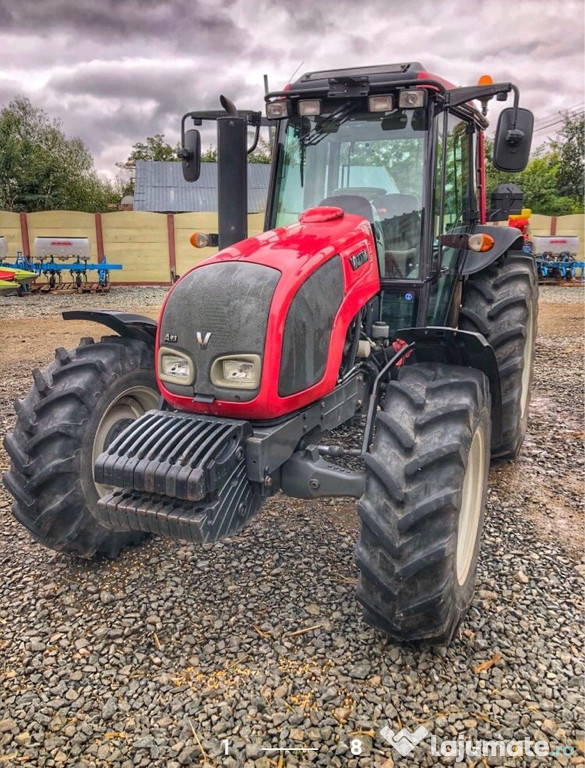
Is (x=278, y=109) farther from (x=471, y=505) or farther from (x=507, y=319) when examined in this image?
(x=471, y=505)

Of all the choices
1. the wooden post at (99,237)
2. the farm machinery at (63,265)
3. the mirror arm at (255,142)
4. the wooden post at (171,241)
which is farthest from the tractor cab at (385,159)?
the wooden post at (99,237)

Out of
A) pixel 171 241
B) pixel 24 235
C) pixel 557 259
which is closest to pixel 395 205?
pixel 171 241

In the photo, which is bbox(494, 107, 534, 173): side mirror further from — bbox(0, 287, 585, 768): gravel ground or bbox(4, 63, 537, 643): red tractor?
bbox(0, 287, 585, 768): gravel ground

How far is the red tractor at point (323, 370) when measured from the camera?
239 cm

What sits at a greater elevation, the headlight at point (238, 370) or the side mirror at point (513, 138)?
the side mirror at point (513, 138)

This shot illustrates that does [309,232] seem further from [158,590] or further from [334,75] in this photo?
[158,590]

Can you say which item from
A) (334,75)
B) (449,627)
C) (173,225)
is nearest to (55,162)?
(173,225)

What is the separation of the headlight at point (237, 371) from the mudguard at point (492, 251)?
6.72 ft

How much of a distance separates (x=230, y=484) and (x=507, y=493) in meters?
2.24

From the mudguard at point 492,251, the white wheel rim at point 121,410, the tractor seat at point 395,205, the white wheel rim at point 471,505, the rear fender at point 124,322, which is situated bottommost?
the white wheel rim at point 471,505

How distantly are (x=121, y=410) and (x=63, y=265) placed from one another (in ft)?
45.3

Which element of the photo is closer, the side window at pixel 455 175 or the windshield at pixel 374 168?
the windshield at pixel 374 168

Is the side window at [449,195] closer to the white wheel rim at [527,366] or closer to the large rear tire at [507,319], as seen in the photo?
the large rear tire at [507,319]

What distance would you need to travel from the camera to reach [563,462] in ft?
14.9
